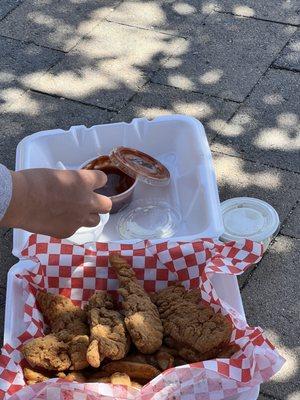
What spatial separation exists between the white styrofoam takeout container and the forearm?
0.87 meters

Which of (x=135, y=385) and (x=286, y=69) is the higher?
(x=135, y=385)

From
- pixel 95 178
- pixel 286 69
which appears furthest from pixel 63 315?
pixel 286 69

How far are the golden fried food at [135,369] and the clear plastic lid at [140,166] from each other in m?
1.01

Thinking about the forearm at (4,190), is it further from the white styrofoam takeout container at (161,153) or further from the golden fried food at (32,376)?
the white styrofoam takeout container at (161,153)

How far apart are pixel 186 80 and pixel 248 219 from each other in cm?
123

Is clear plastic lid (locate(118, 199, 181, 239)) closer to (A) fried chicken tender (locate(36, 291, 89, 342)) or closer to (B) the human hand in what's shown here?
(A) fried chicken tender (locate(36, 291, 89, 342))

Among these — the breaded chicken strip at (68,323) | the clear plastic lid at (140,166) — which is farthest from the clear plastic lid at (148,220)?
Result: the breaded chicken strip at (68,323)

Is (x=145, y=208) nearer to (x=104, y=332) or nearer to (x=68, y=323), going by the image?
(x=68, y=323)

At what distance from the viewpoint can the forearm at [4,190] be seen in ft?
5.85

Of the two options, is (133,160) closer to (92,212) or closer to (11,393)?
(92,212)

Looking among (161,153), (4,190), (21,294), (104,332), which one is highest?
(4,190)

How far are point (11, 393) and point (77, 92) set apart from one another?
211 cm

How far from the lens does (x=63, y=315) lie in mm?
2295

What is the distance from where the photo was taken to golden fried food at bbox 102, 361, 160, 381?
208 centimetres
